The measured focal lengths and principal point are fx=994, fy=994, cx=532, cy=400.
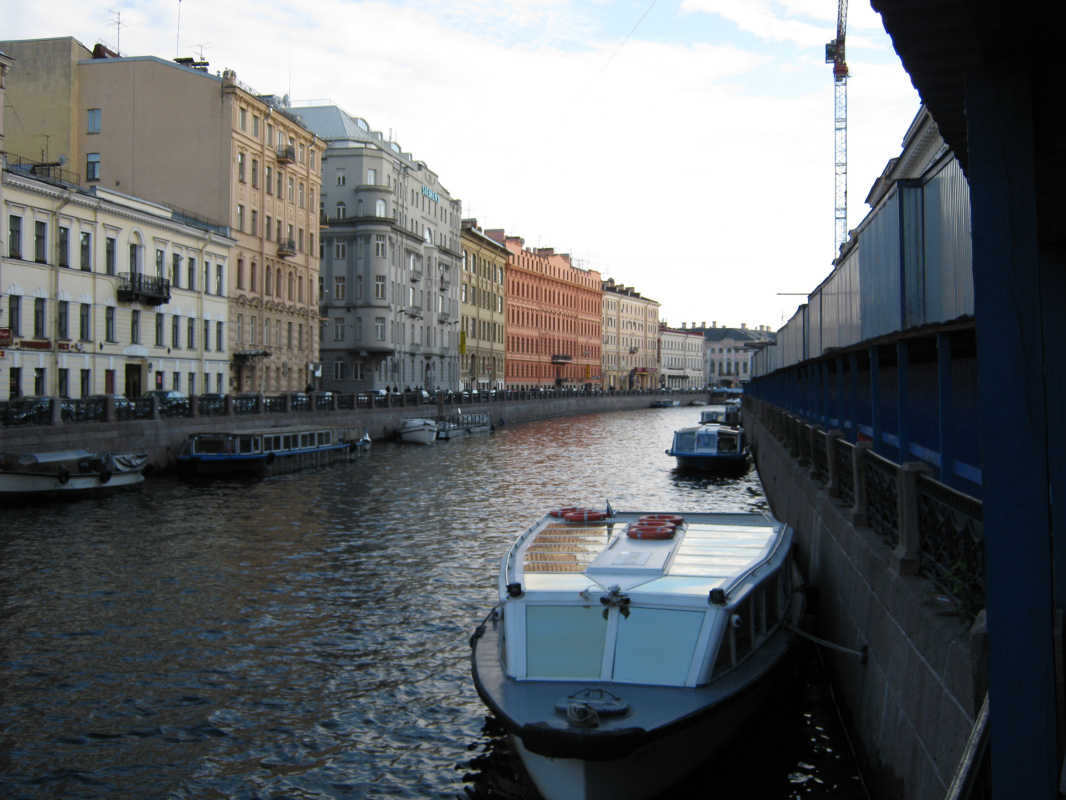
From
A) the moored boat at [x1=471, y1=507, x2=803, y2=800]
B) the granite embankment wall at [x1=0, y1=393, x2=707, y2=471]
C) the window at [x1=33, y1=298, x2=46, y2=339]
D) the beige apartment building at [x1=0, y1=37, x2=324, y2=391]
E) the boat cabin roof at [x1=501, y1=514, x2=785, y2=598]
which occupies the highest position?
the beige apartment building at [x1=0, y1=37, x2=324, y2=391]

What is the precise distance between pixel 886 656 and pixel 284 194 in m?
58.8

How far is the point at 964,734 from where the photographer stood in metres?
5.76

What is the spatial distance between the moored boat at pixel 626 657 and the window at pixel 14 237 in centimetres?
3239

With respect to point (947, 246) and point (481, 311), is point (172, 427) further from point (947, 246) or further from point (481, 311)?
point (481, 311)

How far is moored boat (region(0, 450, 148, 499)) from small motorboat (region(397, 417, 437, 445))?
79.0 ft

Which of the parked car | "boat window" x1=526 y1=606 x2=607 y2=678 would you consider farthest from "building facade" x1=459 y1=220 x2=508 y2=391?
"boat window" x1=526 y1=606 x2=607 y2=678

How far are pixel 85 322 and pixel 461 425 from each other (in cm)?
2466

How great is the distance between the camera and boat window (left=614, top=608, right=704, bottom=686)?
865 centimetres

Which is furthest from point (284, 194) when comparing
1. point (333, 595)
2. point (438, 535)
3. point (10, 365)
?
point (333, 595)

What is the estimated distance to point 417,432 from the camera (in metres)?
53.0

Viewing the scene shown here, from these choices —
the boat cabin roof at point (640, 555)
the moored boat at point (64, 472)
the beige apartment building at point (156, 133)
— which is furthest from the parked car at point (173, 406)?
the boat cabin roof at point (640, 555)

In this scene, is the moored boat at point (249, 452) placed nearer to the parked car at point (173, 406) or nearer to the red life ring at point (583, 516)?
the parked car at point (173, 406)

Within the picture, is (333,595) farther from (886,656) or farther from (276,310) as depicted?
(276,310)

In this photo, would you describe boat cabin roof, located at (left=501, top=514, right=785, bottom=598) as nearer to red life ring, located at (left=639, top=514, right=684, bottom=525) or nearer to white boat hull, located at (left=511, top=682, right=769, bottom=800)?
red life ring, located at (left=639, top=514, right=684, bottom=525)
